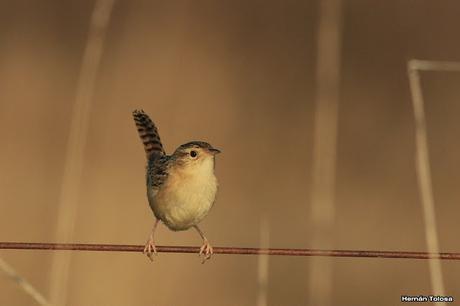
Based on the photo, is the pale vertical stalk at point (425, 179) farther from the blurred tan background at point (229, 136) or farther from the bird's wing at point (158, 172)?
the blurred tan background at point (229, 136)

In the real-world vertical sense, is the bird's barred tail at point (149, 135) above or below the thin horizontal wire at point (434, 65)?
above

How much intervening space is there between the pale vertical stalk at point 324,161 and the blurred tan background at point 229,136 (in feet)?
6.79

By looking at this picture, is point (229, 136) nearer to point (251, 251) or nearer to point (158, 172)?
point (158, 172)

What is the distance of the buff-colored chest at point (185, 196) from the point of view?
15.4 feet

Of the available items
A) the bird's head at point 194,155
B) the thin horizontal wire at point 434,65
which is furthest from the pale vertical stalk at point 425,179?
the bird's head at point 194,155

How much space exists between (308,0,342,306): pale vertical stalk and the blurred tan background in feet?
6.79

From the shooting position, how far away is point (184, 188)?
4742 mm

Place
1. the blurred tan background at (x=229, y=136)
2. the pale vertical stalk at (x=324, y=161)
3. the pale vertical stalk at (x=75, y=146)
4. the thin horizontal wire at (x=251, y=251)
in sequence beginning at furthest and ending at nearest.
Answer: the blurred tan background at (x=229, y=136) < the pale vertical stalk at (x=75, y=146) < the pale vertical stalk at (x=324, y=161) < the thin horizontal wire at (x=251, y=251)

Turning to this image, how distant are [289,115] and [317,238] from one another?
4819 millimetres

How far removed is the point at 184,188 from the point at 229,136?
12.1ft

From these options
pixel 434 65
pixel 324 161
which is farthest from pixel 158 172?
pixel 434 65

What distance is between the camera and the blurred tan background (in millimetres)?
7113

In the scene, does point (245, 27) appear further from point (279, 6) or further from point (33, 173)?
point (33, 173)

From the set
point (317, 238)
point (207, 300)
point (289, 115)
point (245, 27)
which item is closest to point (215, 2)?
point (245, 27)
